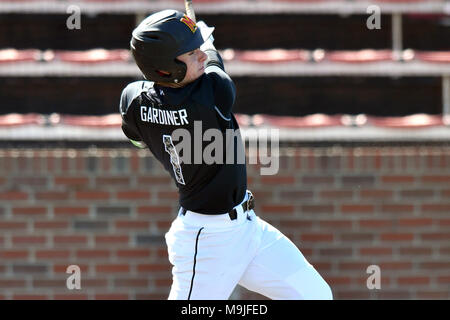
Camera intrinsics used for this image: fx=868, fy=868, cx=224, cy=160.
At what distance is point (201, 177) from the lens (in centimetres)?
418

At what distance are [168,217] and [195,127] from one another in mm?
1922

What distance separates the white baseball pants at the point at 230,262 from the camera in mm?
4160

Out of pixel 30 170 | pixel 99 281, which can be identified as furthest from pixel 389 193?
pixel 30 170

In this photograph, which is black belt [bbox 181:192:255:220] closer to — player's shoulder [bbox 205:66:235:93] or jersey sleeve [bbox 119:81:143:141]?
jersey sleeve [bbox 119:81:143:141]

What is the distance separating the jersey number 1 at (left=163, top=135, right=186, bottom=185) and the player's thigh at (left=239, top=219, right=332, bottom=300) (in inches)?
20.8

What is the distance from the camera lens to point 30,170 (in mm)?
5871

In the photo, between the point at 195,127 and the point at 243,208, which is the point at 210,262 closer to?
the point at 243,208

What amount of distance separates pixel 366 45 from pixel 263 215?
1872mm
